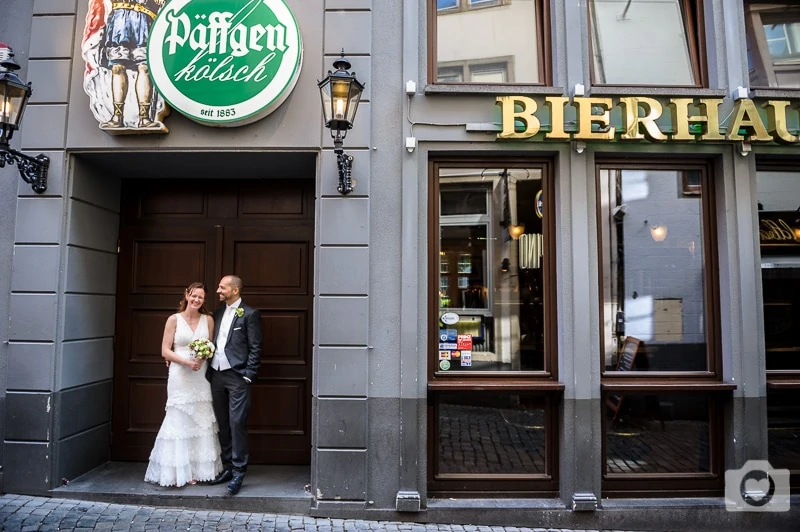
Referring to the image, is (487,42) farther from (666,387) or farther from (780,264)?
(666,387)

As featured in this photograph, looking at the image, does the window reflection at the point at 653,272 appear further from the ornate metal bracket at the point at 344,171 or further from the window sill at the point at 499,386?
the ornate metal bracket at the point at 344,171

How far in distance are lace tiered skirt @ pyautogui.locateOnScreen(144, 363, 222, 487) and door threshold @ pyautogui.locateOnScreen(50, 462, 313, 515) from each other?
0.13m

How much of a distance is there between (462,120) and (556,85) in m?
1.10

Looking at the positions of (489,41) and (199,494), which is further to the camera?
(489,41)

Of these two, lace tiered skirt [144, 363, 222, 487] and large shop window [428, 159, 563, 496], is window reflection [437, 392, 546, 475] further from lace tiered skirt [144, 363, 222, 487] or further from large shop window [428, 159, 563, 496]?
lace tiered skirt [144, 363, 222, 487]

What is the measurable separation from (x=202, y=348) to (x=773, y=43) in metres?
7.22

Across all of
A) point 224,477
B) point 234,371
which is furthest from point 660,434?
point 224,477

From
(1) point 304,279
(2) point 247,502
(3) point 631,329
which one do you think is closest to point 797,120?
(3) point 631,329

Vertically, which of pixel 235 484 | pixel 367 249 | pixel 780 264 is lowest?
pixel 235 484

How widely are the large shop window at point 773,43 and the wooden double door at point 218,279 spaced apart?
536cm

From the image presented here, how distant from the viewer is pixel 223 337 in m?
5.43

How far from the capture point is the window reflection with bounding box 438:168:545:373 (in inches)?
216

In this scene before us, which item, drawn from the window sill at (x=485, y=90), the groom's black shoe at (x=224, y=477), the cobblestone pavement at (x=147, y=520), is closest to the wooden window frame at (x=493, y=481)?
the cobblestone pavement at (x=147, y=520)

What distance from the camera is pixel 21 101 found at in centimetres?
466
